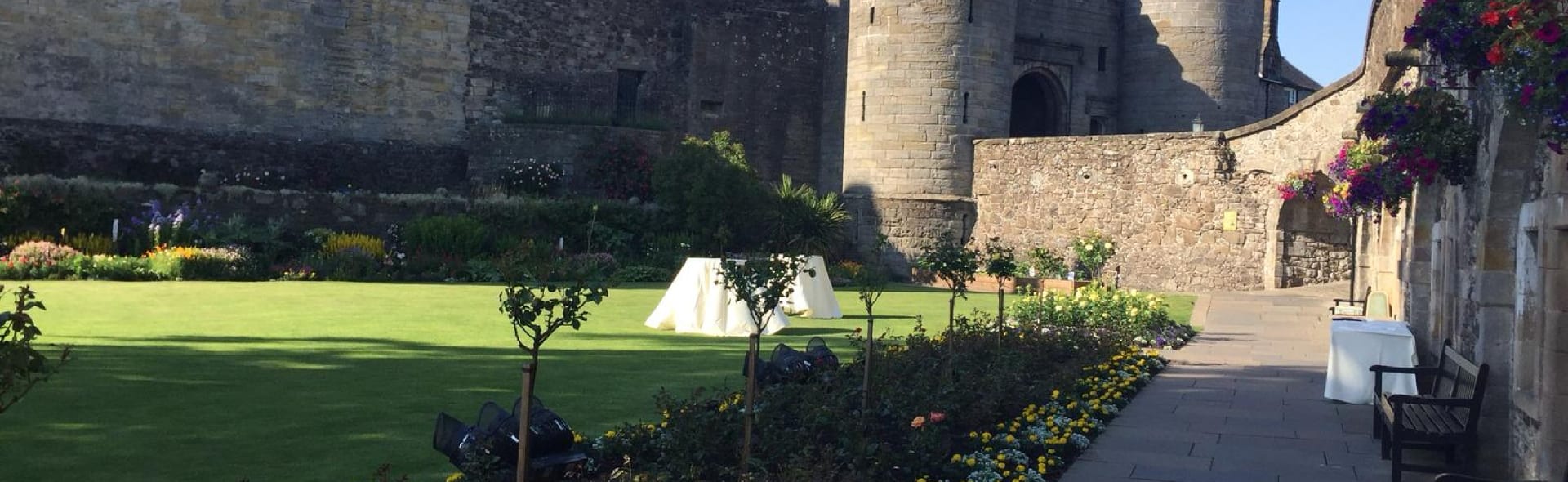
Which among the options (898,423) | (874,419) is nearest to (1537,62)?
(898,423)

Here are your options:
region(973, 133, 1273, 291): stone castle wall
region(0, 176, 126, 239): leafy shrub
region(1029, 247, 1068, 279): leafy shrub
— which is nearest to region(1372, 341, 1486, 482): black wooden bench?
region(973, 133, 1273, 291): stone castle wall

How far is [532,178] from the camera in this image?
27.2 m

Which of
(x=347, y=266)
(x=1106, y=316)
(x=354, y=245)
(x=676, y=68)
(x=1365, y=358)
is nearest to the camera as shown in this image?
(x=1365, y=358)

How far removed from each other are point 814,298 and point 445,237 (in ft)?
29.1

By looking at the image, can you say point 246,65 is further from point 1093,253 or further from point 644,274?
point 1093,253

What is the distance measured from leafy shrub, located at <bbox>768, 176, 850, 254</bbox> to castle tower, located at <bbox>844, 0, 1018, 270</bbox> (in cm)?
48

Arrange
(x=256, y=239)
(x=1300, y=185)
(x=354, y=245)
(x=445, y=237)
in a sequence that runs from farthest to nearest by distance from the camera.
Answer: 1. (x=445, y=237)
2. (x=354, y=245)
3. (x=256, y=239)
4. (x=1300, y=185)

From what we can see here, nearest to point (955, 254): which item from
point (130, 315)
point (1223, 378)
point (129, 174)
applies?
point (1223, 378)

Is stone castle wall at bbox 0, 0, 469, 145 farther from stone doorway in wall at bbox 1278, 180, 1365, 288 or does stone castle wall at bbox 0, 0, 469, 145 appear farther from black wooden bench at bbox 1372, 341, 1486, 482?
black wooden bench at bbox 1372, 341, 1486, 482

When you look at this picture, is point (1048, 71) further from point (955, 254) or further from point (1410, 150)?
point (1410, 150)

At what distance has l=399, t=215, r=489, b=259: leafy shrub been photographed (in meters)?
22.2

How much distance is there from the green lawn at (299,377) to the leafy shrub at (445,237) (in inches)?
208

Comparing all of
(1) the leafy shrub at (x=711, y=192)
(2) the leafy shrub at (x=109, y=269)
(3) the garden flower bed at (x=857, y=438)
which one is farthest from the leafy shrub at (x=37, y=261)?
(3) the garden flower bed at (x=857, y=438)

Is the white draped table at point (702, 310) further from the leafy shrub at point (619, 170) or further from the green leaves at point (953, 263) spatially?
the leafy shrub at point (619, 170)
